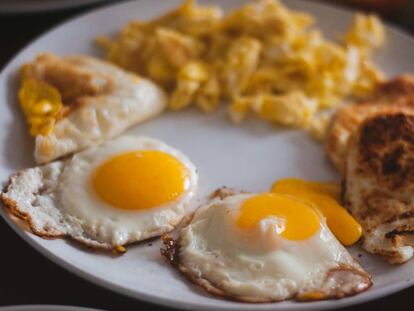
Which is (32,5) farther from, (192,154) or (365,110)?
(365,110)

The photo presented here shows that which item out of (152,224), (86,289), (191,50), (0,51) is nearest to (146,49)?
(191,50)

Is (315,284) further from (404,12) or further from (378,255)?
(404,12)

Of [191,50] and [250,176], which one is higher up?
[191,50]

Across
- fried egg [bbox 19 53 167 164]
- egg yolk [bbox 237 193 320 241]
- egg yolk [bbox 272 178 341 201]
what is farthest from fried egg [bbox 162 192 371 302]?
fried egg [bbox 19 53 167 164]

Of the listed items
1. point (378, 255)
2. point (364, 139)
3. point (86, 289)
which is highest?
point (364, 139)

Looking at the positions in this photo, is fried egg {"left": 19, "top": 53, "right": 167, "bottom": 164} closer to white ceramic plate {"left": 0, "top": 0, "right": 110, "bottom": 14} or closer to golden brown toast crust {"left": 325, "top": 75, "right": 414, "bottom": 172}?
white ceramic plate {"left": 0, "top": 0, "right": 110, "bottom": 14}

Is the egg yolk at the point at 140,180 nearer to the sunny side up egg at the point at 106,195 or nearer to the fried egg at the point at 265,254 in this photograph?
the sunny side up egg at the point at 106,195

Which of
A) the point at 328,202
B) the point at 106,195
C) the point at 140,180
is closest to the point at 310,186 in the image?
the point at 328,202
